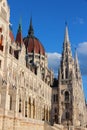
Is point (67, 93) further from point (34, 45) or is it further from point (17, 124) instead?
point (17, 124)

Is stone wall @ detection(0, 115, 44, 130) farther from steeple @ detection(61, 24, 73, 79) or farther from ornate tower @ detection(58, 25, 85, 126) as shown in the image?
steeple @ detection(61, 24, 73, 79)

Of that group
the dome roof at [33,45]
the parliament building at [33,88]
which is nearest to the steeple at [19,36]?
the parliament building at [33,88]

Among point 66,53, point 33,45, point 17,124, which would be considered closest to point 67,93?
point 66,53

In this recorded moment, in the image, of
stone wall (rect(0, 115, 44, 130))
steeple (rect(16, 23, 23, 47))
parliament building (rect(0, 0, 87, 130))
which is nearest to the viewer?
stone wall (rect(0, 115, 44, 130))

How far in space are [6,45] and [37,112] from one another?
2807cm

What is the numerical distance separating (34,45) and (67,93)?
26259 millimetres

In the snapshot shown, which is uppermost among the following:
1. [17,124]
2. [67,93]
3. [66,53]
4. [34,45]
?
[34,45]

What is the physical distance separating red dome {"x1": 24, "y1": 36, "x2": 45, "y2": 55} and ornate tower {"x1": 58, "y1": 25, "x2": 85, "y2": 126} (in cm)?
1163

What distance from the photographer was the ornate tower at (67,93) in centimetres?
9200

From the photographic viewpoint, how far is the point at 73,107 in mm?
92188

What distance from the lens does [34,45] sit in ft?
362

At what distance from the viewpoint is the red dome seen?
109625 mm

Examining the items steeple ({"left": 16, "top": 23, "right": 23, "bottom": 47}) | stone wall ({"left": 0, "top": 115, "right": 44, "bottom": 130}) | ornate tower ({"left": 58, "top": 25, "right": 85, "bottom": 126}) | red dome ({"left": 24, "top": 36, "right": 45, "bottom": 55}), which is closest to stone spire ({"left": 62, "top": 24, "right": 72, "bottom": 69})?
ornate tower ({"left": 58, "top": 25, "right": 85, "bottom": 126})

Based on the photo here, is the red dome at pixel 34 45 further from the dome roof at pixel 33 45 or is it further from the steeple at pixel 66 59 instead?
the steeple at pixel 66 59
